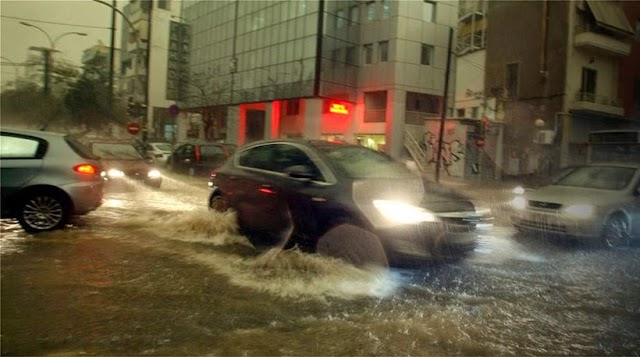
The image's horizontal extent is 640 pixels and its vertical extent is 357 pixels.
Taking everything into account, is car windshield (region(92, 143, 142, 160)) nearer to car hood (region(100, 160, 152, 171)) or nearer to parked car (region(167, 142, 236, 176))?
car hood (region(100, 160, 152, 171))

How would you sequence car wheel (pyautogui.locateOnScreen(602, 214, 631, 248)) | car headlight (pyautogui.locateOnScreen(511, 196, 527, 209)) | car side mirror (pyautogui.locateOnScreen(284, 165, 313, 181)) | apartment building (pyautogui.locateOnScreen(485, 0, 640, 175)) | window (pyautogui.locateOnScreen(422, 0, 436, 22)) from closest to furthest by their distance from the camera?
car side mirror (pyautogui.locateOnScreen(284, 165, 313, 181)) → car wheel (pyautogui.locateOnScreen(602, 214, 631, 248)) → car headlight (pyautogui.locateOnScreen(511, 196, 527, 209)) → apartment building (pyautogui.locateOnScreen(485, 0, 640, 175)) → window (pyautogui.locateOnScreen(422, 0, 436, 22))

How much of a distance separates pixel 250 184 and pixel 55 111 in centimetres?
1729

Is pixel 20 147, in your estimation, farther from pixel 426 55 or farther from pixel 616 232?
pixel 426 55

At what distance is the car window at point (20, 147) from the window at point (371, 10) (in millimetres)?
30567

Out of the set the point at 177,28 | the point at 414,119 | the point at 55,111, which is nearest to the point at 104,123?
the point at 55,111

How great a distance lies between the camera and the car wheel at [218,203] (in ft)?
24.5

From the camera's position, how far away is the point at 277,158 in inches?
263

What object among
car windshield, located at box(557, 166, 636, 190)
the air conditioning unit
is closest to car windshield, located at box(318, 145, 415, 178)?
car windshield, located at box(557, 166, 636, 190)

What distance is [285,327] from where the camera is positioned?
13.2 ft

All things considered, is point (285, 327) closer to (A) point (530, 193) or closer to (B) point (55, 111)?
(A) point (530, 193)

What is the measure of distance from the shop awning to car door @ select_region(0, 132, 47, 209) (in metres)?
24.9

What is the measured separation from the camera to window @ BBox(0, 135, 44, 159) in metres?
6.80

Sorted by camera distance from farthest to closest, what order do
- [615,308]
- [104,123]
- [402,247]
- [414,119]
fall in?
[414,119]
[104,123]
[402,247]
[615,308]

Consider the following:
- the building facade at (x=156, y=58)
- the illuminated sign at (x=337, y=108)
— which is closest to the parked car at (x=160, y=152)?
the illuminated sign at (x=337, y=108)
